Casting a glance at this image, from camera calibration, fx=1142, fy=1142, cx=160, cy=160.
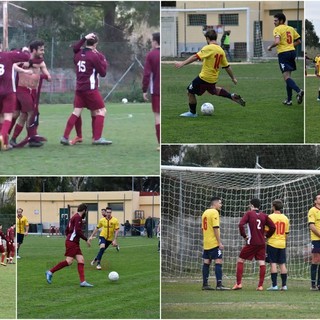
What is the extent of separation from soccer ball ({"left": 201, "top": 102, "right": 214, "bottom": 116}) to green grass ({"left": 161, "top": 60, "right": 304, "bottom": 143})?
0.04 meters

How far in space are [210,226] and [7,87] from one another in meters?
2.27

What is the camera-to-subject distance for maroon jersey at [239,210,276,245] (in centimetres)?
1068

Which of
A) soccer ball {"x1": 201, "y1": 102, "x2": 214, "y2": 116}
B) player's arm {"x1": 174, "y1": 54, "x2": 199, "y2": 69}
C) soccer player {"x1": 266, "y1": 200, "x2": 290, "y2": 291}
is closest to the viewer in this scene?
player's arm {"x1": 174, "y1": 54, "x2": 199, "y2": 69}

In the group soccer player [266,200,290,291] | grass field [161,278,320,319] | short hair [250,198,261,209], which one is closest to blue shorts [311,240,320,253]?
soccer player [266,200,290,291]

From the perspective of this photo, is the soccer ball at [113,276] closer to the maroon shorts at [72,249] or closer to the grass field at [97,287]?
the grass field at [97,287]

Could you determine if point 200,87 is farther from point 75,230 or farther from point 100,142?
point 75,230

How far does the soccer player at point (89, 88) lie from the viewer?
34.1ft

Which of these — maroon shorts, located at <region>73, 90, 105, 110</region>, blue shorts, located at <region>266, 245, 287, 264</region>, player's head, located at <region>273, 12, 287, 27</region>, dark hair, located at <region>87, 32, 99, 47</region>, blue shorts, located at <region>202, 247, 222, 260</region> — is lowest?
blue shorts, located at <region>266, 245, 287, 264</region>

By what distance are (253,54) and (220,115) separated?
0.66 metres

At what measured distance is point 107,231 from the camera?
10156 millimetres

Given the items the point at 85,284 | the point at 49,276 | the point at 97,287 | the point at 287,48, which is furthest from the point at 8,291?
the point at 287,48

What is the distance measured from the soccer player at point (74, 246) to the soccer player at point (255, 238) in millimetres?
1474

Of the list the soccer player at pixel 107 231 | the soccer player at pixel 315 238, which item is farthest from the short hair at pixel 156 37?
the soccer player at pixel 315 238

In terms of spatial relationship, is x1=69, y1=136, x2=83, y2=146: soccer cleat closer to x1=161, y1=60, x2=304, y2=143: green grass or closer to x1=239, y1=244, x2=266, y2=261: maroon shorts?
x1=161, y1=60, x2=304, y2=143: green grass
